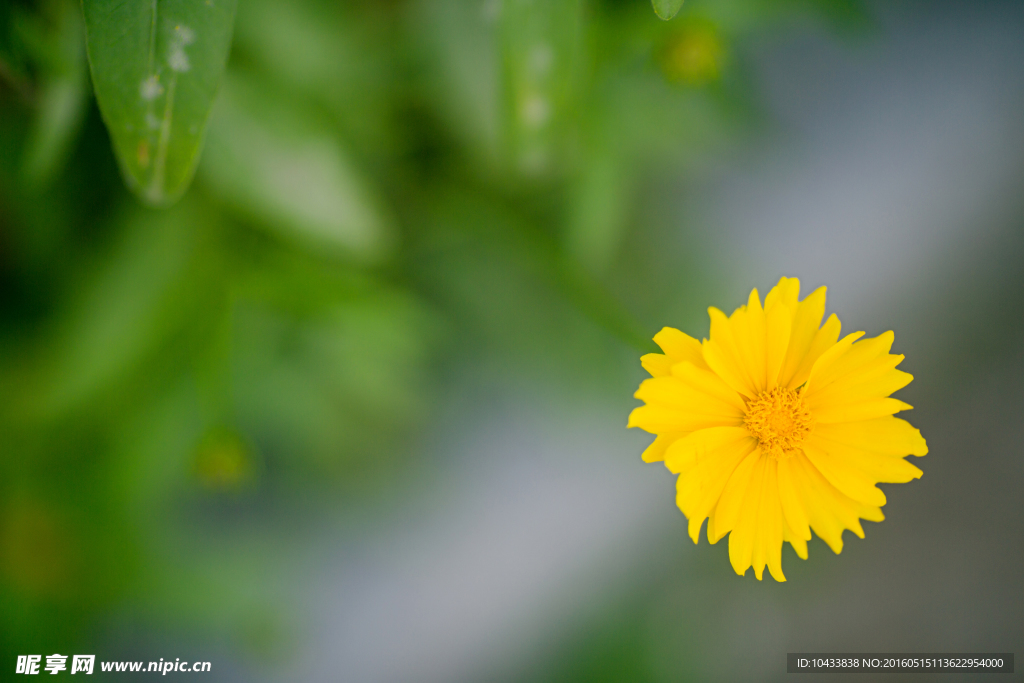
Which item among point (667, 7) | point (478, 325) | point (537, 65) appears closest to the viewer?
point (667, 7)

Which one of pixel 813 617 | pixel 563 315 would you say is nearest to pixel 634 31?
pixel 563 315

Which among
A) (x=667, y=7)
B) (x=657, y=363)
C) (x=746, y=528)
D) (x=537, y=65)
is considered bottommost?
(x=746, y=528)

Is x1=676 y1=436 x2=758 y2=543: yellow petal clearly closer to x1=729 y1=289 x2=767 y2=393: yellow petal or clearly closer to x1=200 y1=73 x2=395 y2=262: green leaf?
x1=729 y1=289 x2=767 y2=393: yellow petal

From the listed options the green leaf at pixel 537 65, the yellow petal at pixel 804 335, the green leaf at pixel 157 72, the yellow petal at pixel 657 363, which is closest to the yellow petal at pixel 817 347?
the yellow petal at pixel 804 335

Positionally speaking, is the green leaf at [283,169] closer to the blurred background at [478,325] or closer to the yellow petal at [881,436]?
the blurred background at [478,325]

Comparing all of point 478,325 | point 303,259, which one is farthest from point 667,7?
point 478,325

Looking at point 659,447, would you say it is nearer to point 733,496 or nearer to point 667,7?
point 733,496

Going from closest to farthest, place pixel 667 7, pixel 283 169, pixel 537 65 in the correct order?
pixel 667 7, pixel 537 65, pixel 283 169

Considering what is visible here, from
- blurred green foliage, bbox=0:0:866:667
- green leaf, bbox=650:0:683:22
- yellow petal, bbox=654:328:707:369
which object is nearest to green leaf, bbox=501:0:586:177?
blurred green foliage, bbox=0:0:866:667
